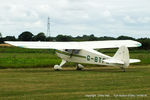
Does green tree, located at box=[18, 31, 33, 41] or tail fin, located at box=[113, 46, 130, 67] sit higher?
green tree, located at box=[18, 31, 33, 41]

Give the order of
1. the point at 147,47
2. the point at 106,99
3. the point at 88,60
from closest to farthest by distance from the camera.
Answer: the point at 106,99 → the point at 88,60 → the point at 147,47

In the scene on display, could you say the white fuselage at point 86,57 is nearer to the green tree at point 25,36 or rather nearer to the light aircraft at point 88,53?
the light aircraft at point 88,53

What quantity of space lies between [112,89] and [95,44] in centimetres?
1277

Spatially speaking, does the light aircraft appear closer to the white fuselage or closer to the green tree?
the white fuselage

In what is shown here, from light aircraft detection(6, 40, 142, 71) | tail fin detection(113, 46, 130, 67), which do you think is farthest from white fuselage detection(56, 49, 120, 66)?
tail fin detection(113, 46, 130, 67)

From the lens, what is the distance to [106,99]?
10242 mm

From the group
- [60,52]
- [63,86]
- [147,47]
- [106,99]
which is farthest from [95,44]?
[147,47]

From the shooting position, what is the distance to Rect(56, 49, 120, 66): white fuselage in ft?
70.8

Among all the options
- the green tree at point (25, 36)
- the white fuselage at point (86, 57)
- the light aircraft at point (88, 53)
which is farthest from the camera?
the green tree at point (25, 36)

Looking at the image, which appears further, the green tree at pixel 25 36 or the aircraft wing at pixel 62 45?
the green tree at pixel 25 36

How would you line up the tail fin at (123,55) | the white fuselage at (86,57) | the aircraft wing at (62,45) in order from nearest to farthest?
the tail fin at (123,55), the white fuselage at (86,57), the aircraft wing at (62,45)

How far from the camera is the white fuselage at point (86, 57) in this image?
70.8 feet

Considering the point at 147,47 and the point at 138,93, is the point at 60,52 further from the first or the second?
the point at 147,47

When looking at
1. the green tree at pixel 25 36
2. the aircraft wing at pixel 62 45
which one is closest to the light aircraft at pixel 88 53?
the aircraft wing at pixel 62 45
